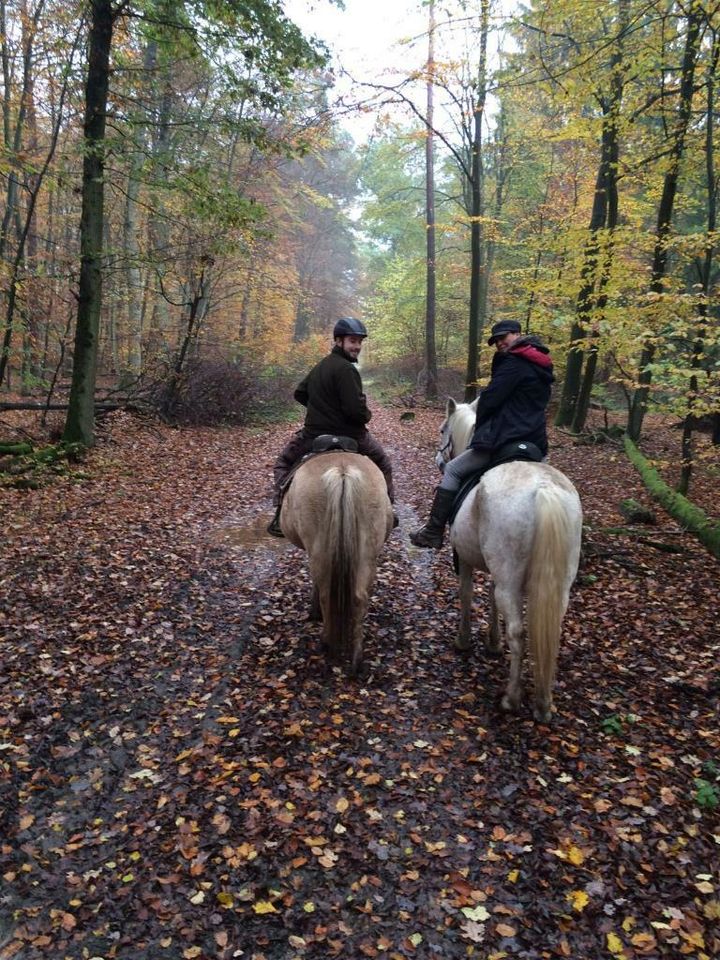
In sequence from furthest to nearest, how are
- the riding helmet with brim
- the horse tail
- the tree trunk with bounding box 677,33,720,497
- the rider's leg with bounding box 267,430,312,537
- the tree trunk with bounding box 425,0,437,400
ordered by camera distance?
the tree trunk with bounding box 425,0,437,400 < the tree trunk with bounding box 677,33,720,497 < the rider's leg with bounding box 267,430,312,537 < the riding helmet with brim < the horse tail

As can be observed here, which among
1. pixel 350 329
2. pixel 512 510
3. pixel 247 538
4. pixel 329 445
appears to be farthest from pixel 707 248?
pixel 247 538

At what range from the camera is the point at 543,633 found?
13.0ft

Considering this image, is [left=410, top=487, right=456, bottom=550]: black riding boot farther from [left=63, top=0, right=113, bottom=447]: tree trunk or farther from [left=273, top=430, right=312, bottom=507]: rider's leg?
[left=63, top=0, right=113, bottom=447]: tree trunk

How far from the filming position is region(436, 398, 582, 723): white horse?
12.9 feet

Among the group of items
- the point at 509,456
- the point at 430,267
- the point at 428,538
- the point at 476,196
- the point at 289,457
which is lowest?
the point at 428,538

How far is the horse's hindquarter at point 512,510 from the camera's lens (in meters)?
4.02

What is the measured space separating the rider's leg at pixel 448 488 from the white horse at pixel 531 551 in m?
0.44

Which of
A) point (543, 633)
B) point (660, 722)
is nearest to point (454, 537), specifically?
point (543, 633)

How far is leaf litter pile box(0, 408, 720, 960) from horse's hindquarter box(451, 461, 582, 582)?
4.21 feet

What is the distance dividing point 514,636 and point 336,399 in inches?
115

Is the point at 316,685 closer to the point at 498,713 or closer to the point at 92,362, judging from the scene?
the point at 498,713

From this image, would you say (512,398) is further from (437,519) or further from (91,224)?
(91,224)

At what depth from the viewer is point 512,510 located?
411 centimetres

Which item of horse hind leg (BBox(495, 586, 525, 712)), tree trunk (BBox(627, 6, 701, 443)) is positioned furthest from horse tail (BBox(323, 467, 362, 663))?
tree trunk (BBox(627, 6, 701, 443))
